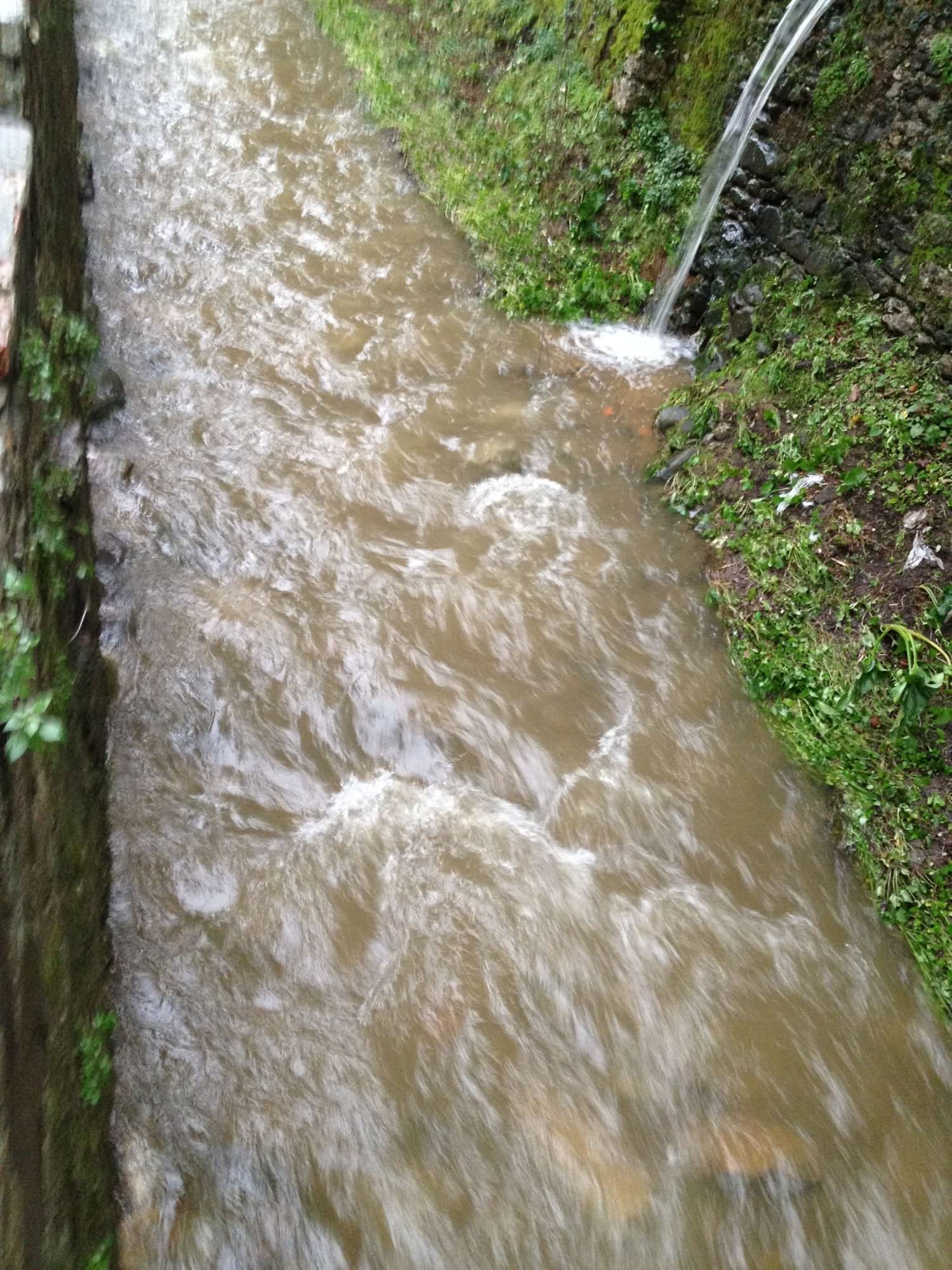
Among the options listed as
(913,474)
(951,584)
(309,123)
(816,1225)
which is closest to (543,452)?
(913,474)

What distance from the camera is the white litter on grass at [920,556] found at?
425cm

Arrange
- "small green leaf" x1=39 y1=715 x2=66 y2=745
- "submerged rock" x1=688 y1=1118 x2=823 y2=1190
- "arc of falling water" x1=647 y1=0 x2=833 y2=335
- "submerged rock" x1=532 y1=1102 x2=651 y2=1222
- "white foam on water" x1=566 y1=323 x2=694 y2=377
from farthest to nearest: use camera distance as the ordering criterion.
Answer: "white foam on water" x1=566 y1=323 x2=694 y2=377 < "arc of falling water" x1=647 y1=0 x2=833 y2=335 < "submerged rock" x1=688 y1=1118 x2=823 y2=1190 < "submerged rock" x1=532 y1=1102 x2=651 y2=1222 < "small green leaf" x1=39 y1=715 x2=66 y2=745

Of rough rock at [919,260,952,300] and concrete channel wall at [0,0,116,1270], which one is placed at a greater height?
rough rock at [919,260,952,300]

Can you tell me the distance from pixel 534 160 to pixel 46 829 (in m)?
7.59

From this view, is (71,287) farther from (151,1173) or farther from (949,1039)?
(949,1039)

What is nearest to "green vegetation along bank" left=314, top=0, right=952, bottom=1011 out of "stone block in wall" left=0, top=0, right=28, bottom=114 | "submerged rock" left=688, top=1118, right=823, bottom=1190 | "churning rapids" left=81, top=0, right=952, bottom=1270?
"churning rapids" left=81, top=0, right=952, bottom=1270

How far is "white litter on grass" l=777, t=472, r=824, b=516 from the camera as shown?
4957 millimetres

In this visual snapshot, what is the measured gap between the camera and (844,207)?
5.36m

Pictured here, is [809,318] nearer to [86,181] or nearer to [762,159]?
[762,159]

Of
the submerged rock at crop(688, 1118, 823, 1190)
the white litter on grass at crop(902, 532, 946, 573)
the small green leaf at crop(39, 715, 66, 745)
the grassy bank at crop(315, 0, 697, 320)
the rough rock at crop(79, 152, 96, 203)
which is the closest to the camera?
the small green leaf at crop(39, 715, 66, 745)

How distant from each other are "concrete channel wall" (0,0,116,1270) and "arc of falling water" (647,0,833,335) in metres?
4.44

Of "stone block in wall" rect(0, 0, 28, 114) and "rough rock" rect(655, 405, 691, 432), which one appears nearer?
"stone block in wall" rect(0, 0, 28, 114)

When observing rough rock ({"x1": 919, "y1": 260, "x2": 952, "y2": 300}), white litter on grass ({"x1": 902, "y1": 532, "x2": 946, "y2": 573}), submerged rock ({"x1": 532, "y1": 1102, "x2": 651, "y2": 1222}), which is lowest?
submerged rock ({"x1": 532, "y1": 1102, "x2": 651, "y2": 1222})

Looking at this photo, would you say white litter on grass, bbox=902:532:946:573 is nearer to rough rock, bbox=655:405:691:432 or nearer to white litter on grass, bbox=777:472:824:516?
white litter on grass, bbox=777:472:824:516
